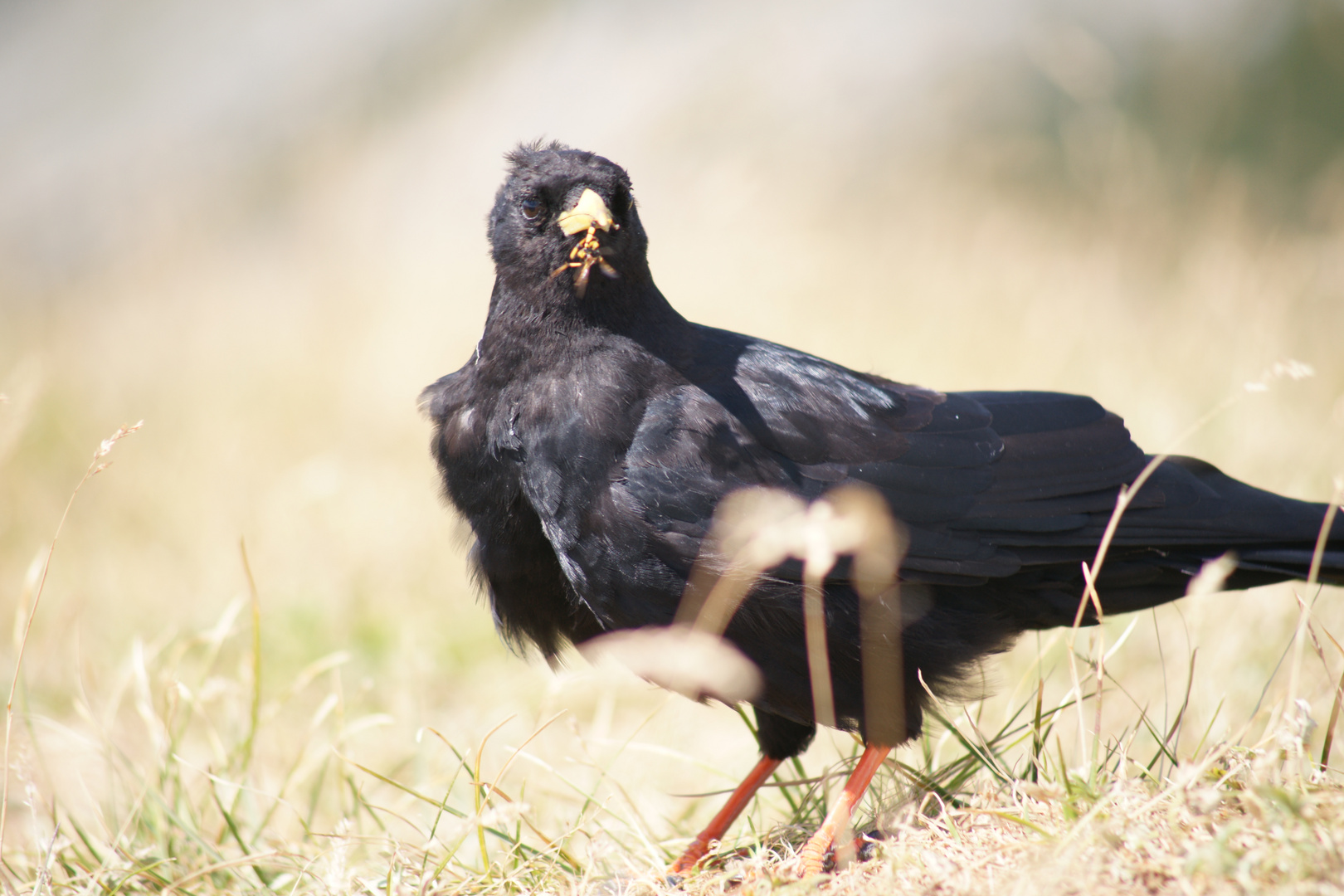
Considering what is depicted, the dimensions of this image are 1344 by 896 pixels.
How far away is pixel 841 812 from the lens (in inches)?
107

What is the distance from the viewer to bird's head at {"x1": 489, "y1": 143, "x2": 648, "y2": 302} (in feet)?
9.49

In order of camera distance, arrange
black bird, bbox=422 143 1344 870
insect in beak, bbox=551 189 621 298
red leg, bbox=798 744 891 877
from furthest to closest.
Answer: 1. insect in beak, bbox=551 189 621 298
2. black bird, bbox=422 143 1344 870
3. red leg, bbox=798 744 891 877

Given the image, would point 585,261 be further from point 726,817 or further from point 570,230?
point 726,817

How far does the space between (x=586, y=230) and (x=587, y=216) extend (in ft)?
0.14

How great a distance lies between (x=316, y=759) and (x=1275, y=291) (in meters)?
5.79

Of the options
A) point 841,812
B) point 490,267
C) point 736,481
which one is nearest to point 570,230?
point 736,481

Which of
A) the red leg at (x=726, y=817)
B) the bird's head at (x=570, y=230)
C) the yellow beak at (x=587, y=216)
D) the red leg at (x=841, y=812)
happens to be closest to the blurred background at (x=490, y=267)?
the red leg at (x=726, y=817)

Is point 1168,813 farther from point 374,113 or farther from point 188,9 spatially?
point 188,9

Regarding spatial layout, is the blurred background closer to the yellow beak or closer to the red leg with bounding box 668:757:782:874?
the red leg with bounding box 668:757:782:874

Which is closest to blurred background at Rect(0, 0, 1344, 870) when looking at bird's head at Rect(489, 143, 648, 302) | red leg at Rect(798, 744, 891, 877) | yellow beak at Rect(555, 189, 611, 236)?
red leg at Rect(798, 744, 891, 877)

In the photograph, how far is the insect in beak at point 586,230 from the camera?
285cm

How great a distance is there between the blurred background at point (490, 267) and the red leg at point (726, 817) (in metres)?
0.20

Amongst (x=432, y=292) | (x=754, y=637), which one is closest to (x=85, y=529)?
(x=432, y=292)

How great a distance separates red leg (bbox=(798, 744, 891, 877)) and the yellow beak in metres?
1.71
